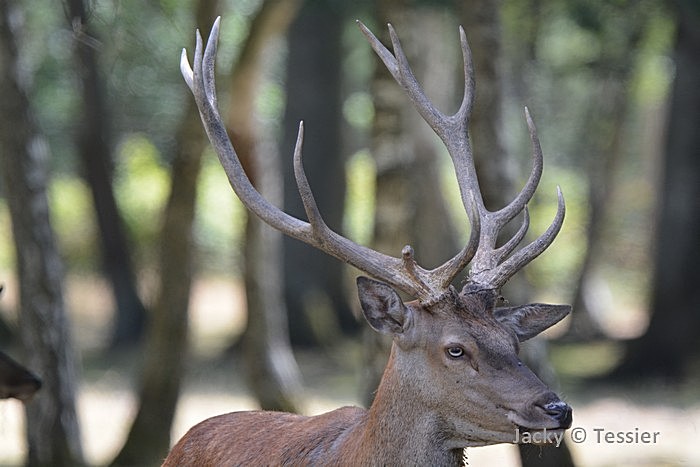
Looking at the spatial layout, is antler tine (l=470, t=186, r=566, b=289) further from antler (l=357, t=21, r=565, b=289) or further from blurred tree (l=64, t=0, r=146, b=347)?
blurred tree (l=64, t=0, r=146, b=347)

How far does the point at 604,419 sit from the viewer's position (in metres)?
11.2

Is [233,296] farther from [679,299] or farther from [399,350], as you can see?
[399,350]

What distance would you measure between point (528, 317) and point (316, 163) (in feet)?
42.7

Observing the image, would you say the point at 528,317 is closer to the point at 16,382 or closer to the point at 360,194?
the point at 16,382

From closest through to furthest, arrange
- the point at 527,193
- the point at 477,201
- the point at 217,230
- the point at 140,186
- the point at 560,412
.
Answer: the point at 560,412 < the point at 477,201 < the point at 527,193 < the point at 140,186 < the point at 217,230

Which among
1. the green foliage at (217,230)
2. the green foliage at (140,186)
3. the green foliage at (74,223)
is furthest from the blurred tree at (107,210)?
the green foliage at (217,230)

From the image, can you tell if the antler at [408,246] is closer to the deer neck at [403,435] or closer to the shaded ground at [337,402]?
the deer neck at [403,435]

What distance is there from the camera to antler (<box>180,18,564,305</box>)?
15.6 feet

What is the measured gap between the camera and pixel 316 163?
17859mm


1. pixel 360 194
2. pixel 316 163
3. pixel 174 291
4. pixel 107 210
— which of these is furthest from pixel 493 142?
pixel 360 194

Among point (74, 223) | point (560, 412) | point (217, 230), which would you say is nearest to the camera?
point (560, 412)

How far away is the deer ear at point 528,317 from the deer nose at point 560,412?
1.92 feet

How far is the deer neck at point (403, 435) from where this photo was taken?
4.60m

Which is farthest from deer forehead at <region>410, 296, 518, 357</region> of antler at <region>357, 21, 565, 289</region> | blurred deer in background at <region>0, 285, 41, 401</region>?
blurred deer in background at <region>0, 285, 41, 401</region>
